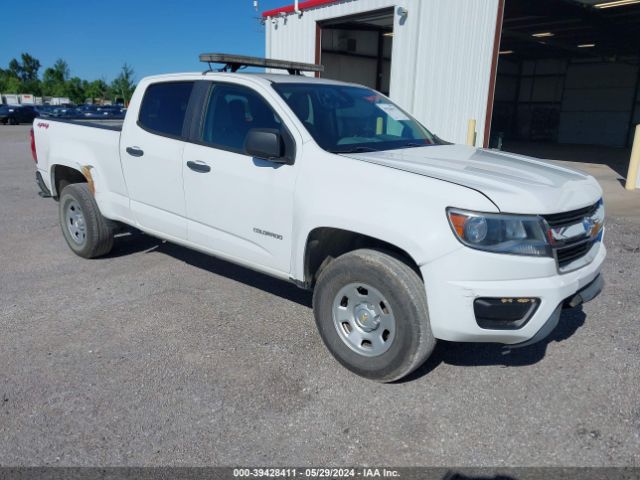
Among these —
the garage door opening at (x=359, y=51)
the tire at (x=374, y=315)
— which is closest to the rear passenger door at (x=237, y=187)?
the tire at (x=374, y=315)

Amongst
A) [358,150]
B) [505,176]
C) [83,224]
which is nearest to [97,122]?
[83,224]

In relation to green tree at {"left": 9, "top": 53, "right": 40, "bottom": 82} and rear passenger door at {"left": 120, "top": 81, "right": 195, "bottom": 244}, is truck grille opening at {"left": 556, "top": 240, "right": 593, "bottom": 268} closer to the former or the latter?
rear passenger door at {"left": 120, "top": 81, "right": 195, "bottom": 244}

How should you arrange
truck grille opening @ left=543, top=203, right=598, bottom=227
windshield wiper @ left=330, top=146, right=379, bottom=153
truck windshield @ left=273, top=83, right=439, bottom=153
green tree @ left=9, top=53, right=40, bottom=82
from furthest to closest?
green tree @ left=9, top=53, right=40, bottom=82 < truck windshield @ left=273, top=83, right=439, bottom=153 < windshield wiper @ left=330, top=146, right=379, bottom=153 < truck grille opening @ left=543, top=203, right=598, bottom=227

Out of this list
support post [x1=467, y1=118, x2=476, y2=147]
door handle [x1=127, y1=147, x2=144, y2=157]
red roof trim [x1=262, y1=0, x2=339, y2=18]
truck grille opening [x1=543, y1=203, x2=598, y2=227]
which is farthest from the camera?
red roof trim [x1=262, y1=0, x2=339, y2=18]

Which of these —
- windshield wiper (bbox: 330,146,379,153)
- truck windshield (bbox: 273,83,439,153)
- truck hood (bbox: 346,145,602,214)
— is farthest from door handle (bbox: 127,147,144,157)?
truck hood (bbox: 346,145,602,214)

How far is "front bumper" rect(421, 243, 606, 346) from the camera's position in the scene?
2.71 metres

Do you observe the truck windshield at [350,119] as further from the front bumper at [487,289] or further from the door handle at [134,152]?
the door handle at [134,152]

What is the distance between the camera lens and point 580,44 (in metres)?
23.3

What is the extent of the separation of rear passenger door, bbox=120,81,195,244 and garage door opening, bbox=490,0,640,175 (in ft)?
47.3

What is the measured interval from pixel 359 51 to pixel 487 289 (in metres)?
15.7

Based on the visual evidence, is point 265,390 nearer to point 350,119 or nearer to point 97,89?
point 350,119

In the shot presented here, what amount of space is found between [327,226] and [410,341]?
34.0 inches

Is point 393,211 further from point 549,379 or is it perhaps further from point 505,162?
point 549,379

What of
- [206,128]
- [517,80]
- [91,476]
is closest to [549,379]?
[91,476]
